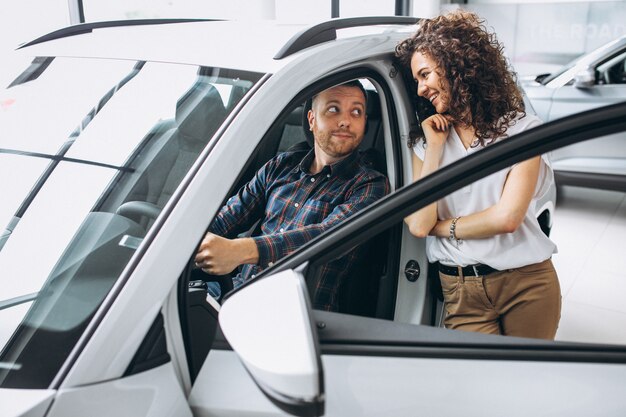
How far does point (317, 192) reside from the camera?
1775 millimetres

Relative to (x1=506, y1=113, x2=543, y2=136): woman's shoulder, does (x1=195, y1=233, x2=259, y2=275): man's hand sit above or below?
below

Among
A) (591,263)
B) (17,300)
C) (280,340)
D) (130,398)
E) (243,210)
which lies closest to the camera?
(280,340)

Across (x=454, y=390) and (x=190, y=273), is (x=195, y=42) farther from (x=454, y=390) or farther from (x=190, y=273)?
(x=454, y=390)

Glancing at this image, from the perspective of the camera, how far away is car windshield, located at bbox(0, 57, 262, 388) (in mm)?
925

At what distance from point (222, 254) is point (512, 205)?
66cm

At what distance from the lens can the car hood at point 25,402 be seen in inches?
30.8

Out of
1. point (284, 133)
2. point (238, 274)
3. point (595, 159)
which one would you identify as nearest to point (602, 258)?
point (595, 159)

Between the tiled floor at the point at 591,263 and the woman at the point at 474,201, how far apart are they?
3.83 feet

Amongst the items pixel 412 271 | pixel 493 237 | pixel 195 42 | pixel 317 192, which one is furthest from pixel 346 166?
pixel 195 42

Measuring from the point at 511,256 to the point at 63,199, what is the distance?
1.02 meters

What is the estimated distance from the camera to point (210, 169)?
Result: 96 cm

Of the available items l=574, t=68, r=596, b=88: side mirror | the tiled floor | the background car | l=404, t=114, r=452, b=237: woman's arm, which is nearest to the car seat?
l=404, t=114, r=452, b=237: woman's arm

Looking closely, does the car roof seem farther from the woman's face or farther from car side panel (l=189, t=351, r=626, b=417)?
car side panel (l=189, t=351, r=626, b=417)

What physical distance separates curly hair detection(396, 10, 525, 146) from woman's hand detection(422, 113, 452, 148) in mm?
30
